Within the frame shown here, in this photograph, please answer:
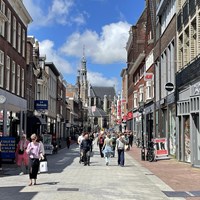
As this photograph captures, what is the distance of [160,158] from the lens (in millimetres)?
26125

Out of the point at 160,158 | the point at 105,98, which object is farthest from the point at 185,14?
the point at 105,98

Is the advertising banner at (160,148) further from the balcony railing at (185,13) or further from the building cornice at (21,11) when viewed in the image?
the building cornice at (21,11)

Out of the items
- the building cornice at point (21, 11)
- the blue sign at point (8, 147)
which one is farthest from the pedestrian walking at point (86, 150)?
the building cornice at point (21, 11)

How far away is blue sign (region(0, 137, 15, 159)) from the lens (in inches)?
888

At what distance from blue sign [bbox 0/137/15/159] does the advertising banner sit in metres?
8.82

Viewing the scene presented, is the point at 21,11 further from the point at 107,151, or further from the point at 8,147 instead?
the point at 107,151

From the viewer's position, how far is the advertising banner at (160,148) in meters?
26.1

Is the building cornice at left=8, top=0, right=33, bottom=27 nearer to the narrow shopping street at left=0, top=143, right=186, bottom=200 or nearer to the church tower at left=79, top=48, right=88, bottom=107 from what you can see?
the narrow shopping street at left=0, top=143, right=186, bottom=200

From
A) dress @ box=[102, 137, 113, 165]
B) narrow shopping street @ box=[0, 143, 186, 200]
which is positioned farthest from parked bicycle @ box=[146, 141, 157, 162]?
narrow shopping street @ box=[0, 143, 186, 200]

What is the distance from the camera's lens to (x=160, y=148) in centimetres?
2628

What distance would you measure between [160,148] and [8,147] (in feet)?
31.1

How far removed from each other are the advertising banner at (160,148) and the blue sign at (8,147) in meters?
8.82

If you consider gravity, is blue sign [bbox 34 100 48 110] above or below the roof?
below

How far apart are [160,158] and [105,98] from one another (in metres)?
165
